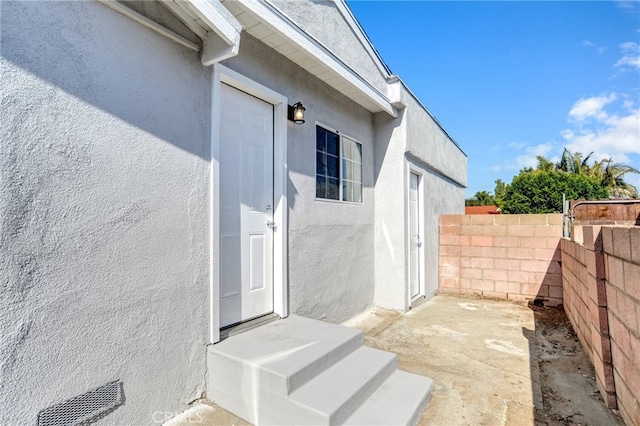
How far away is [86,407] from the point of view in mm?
2084

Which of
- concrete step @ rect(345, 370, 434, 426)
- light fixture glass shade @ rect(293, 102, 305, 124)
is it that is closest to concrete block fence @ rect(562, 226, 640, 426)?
concrete step @ rect(345, 370, 434, 426)

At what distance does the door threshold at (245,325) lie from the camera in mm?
3201

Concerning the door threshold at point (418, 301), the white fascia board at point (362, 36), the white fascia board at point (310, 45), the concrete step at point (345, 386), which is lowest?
the door threshold at point (418, 301)

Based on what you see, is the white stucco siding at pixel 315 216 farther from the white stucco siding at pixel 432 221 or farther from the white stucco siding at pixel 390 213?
the white stucco siding at pixel 432 221

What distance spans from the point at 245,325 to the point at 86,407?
5.05ft

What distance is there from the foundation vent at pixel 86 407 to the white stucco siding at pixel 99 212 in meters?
0.05

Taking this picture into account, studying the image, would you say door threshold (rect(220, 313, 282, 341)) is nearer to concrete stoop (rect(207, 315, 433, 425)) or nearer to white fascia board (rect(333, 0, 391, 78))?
concrete stoop (rect(207, 315, 433, 425))

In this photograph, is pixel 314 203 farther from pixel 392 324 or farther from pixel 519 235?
pixel 519 235

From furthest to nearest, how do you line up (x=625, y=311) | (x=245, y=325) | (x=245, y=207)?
(x=245, y=207)
(x=245, y=325)
(x=625, y=311)

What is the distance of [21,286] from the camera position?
1836 millimetres

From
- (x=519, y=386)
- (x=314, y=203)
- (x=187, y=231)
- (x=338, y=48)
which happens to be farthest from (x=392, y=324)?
(x=338, y=48)

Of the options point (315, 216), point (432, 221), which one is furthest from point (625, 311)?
point (432, 221)

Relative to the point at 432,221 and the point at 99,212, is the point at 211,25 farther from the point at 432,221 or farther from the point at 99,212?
the point at 432,221

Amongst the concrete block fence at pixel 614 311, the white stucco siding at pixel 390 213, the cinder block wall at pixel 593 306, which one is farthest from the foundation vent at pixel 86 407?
the white stucco siding at pixel 390 213
